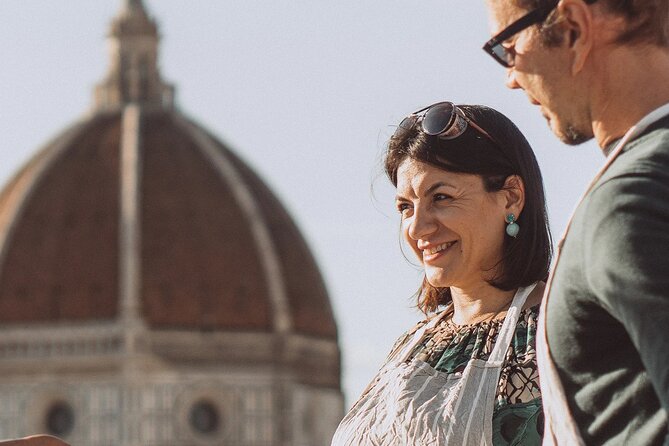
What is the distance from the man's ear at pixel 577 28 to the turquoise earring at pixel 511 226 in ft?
2.57

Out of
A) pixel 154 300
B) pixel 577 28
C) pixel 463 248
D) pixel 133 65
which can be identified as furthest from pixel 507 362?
pixel 133 65

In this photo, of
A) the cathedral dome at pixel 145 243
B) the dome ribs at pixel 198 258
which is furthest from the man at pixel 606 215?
the dome ribs at pixel 198 258

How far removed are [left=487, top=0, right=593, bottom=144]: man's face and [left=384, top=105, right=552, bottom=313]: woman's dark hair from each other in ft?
2.19

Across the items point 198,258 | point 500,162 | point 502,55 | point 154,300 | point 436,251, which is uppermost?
point 502,55

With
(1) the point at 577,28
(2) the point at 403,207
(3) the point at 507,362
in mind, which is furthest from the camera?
(2) the point at 403,207

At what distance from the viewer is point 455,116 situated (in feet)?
10.3

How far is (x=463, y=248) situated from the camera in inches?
124

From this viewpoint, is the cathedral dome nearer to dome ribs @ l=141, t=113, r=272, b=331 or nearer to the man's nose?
dome ribs @ l=141, t=113, r=272, b=331

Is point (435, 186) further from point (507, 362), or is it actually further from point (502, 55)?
point (502, 55)

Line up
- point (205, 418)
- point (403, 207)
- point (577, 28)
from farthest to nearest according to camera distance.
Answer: point (205, 418) → point (403, 207) → point (577, 28)

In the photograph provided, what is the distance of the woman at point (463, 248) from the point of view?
118 inches

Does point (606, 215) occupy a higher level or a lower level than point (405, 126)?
lower

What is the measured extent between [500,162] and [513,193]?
0.05 metres

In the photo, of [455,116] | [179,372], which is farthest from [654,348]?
[179,372]
